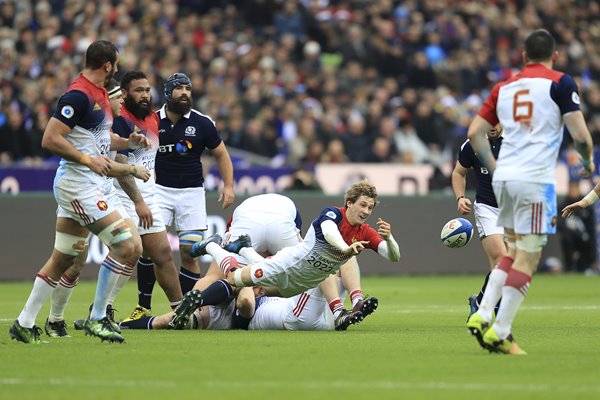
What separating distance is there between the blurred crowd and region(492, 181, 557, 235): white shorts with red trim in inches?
548

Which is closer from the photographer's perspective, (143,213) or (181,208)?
(143,213)

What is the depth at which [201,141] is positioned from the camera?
13648 millimetres

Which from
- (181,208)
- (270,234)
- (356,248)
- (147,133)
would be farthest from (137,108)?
(356,248)

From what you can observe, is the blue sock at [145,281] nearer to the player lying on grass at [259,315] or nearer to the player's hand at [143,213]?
the player lying on grass at [259,315]

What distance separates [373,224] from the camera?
21.8 metres

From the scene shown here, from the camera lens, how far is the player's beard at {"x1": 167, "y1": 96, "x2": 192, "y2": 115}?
533 inches

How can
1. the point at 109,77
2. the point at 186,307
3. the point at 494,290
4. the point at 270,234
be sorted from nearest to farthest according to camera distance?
the point at 494,290, the point at 109,77, the point at 186,307, the point at 270,234

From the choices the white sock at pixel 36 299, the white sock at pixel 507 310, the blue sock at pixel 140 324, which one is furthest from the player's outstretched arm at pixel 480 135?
the blue sock at pixel 140 324

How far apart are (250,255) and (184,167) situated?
1814 mm

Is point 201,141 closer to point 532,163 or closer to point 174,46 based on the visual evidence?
point 532,163

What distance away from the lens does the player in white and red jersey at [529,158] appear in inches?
374

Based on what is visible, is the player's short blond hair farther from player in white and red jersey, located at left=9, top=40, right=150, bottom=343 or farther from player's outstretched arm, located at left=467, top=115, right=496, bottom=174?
player in white and red jersey, located at left=9, top=40, right=150, bottom=343

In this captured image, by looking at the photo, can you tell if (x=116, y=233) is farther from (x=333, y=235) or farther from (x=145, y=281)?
(x=145, y=281)

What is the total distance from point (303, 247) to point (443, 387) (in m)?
4.02
